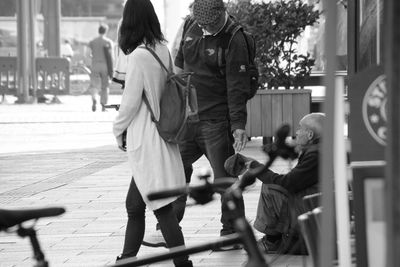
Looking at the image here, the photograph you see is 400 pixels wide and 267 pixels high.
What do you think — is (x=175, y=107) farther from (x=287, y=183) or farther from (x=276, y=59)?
(x=276, y=59)

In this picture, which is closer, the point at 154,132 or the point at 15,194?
the point at 154,132

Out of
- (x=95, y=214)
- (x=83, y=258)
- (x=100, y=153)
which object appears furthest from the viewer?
(x=100, y=153)

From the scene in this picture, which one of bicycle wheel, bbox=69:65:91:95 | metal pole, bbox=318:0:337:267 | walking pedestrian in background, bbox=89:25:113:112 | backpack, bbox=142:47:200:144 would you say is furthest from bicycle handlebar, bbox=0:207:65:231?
bicycle wheel, bbox=69:65:91:95

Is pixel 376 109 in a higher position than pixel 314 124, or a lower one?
higher

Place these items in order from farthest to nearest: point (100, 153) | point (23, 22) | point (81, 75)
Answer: point (81, 75), point (23, 22), point (100, 153)

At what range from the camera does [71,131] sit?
18500 millimetres

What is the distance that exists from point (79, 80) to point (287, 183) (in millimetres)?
30141

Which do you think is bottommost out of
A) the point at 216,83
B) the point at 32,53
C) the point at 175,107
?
the point at 175,107

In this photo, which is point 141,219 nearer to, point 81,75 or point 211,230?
point 211,230

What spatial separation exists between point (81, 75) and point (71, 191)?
2859 centimetres

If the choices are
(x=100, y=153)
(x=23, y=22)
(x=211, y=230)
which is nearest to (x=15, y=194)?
(x=211, y=230)

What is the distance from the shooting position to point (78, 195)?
33.7 feet

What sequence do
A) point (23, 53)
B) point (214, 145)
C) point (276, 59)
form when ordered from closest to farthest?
1. point (214, 145)
2. point (276, 59)
3. point (23, 53)

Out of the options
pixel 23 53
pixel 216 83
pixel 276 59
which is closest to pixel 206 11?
pixel 216 83
